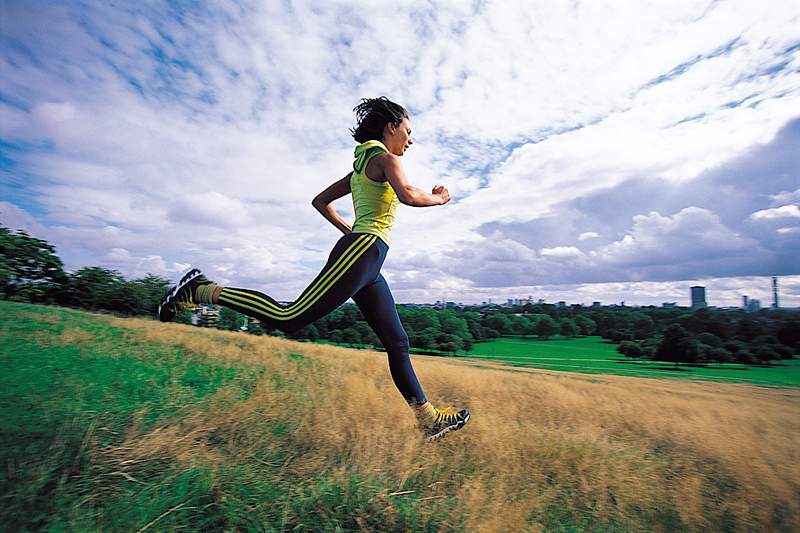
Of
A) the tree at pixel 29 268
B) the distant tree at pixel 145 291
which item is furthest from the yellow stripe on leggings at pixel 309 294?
the tree at pixel 29 268

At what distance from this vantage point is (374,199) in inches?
105

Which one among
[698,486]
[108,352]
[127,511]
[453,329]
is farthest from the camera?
[453,329]

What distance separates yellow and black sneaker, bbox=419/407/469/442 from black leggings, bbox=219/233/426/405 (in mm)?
157

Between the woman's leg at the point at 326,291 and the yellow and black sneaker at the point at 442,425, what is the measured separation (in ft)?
3.46

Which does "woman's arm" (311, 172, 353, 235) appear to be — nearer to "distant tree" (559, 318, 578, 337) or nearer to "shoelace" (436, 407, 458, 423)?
"shoelace" (436, 407, 458, 423)

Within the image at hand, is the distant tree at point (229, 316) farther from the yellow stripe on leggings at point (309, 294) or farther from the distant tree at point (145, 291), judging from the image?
the distant tree at point (145, 291)

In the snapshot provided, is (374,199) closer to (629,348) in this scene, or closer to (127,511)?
(127,511)

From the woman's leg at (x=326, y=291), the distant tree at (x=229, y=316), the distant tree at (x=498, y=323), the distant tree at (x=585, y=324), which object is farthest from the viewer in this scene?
the distant tree at (x=498, y=323)

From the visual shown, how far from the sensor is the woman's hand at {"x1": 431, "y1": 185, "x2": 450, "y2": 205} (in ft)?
8.54

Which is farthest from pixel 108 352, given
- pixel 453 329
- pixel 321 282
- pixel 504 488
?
pixel 453 329

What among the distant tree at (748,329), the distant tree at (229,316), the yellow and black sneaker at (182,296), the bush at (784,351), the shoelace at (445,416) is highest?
the distant tree at (748,329)

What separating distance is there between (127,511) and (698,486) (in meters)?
2.84

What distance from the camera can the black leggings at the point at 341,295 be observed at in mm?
2531

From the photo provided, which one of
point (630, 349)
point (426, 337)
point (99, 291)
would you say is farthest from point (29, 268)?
point (630, 349)
